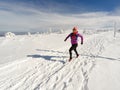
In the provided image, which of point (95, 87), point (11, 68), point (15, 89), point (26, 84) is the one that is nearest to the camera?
point (95, 87)

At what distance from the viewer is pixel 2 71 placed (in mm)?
6879

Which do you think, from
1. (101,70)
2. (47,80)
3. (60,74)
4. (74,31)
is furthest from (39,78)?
(74,31)

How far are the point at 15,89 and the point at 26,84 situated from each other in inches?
18.5

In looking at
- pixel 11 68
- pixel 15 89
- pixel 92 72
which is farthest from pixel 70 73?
pixel 11 68

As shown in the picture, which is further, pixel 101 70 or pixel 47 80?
pixel 101 70

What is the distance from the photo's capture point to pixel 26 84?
5.23 meters

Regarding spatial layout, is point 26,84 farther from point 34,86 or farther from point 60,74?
point 60,74

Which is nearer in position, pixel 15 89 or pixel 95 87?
pixel 95 87

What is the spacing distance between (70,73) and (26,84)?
199cm

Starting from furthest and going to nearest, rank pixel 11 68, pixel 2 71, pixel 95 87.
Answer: pixel 11 68 → pixel 2 71 → pixel 95 87

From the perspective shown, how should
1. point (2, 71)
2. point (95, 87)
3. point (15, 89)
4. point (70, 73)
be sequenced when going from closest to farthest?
1. point (95, 87)
2. point (15, 89)
3. point (70, 73)
4. point (2, 71)

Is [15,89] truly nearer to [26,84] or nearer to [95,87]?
[26,84]

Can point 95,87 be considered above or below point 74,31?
below

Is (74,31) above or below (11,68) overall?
above
